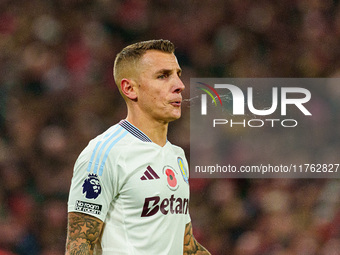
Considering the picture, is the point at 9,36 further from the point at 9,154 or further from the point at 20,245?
the point at 20,245

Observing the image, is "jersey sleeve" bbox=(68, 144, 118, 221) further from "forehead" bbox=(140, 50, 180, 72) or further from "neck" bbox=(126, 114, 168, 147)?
"forehead" bbox=(140, 50, 180, 72)

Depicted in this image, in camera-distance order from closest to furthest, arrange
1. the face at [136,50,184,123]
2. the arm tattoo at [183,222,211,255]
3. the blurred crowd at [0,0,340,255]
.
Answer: the face at [136,50,184,123]
the arm tattoo at [183,222,211,255]
the blurred crowd at [0,0,340,255]

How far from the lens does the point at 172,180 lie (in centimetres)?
201

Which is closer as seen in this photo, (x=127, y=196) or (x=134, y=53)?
(x=127, y=196)

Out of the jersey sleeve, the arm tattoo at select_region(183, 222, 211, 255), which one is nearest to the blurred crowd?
the arm tattoo at select_region(183, 222, 211, 255)

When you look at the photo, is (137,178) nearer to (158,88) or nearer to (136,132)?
(136,132)

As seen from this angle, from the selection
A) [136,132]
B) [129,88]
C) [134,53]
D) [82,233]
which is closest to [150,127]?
[136,132]

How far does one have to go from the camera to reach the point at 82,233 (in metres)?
1.82

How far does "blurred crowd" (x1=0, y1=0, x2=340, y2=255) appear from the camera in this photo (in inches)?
170

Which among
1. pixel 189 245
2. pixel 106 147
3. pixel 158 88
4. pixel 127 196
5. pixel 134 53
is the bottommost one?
pixel 189 245

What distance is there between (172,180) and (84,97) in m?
2.53

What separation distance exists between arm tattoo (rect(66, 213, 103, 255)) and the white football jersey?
0.02m

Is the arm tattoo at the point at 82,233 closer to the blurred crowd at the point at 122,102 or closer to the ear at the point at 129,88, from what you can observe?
the ear at the point at 129,88

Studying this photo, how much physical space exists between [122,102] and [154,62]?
2.43m
